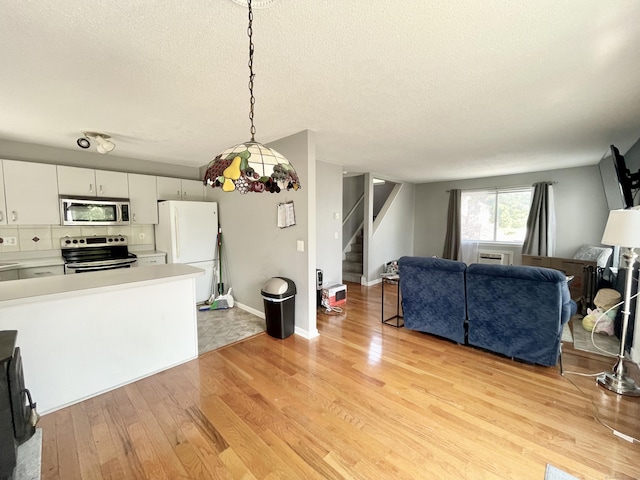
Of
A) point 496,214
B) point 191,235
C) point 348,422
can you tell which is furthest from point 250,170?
point 496,214

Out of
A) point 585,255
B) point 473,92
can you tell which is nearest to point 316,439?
point 473,92

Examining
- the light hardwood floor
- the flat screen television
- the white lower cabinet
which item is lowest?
the light hardwood floor

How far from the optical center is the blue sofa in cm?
239

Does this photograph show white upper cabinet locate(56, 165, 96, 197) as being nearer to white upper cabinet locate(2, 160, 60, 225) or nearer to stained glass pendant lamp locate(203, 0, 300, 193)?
white upper cabinet locate(2, 160, 60, 225)

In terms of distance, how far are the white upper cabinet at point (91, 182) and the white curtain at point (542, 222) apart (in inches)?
281

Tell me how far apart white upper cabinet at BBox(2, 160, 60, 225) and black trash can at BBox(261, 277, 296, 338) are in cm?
288

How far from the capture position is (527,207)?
5570 mm

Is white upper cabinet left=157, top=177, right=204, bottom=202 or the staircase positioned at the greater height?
white upper cabinet left=157, top=177, right=204, bottom=202

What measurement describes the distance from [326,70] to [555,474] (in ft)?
8.79

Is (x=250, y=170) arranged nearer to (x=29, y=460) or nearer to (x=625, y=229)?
(x=29, y=460)

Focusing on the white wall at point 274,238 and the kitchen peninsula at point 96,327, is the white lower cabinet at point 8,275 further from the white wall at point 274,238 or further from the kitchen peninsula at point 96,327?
the white wall at point 274,238

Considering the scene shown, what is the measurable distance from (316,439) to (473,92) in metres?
2.70

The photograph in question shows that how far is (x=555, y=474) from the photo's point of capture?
1.44m

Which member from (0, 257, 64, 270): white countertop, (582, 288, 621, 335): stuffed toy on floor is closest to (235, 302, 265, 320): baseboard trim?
(0, 257, 64, 270): white countertop
